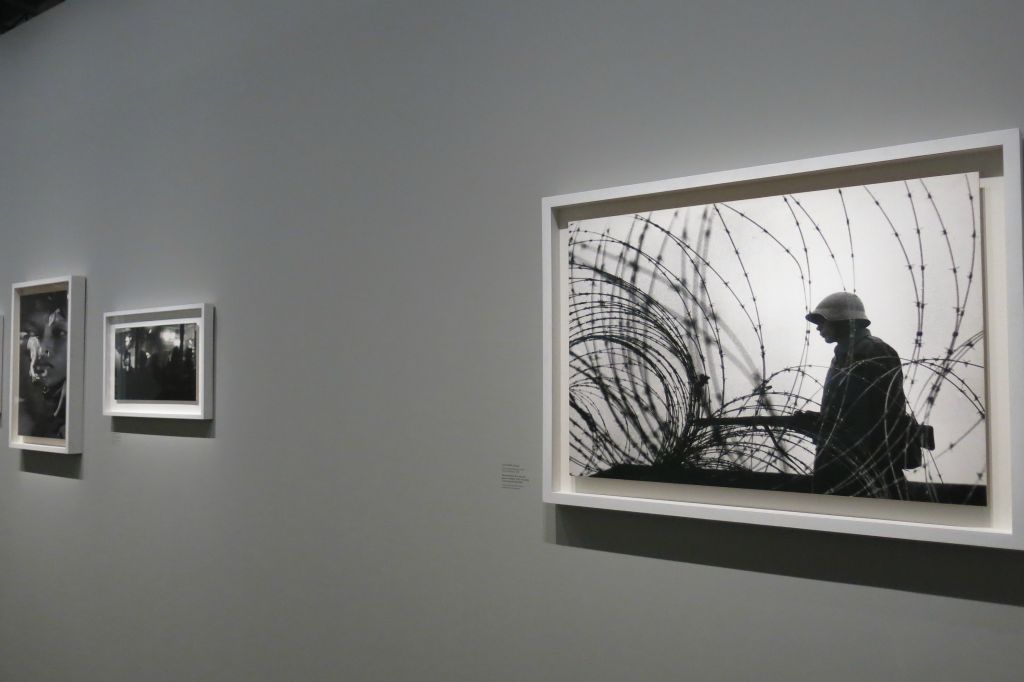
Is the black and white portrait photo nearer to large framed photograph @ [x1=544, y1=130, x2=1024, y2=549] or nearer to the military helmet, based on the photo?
large framed photograph @ [x1=544, y1=130, x2=1024, y2=549]

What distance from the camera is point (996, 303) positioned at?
102cm

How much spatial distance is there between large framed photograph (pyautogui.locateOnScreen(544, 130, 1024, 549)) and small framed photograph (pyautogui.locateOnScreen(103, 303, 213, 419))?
1.13 m

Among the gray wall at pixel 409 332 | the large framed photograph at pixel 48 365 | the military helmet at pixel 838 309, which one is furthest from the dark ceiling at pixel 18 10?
the military helmet at pixel 838 309

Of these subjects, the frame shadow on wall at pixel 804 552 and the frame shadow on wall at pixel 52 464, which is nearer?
the frame shadow on wall at pixel 804 552

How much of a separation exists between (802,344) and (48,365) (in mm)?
2443

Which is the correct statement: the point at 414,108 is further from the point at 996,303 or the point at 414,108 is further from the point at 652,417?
the point at 996,303

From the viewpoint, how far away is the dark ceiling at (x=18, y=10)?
2.76m

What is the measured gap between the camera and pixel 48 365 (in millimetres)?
2402

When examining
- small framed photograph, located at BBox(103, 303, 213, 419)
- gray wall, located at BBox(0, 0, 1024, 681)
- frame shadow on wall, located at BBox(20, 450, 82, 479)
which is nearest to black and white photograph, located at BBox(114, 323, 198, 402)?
small framed photograph, located at BBox(103, 303, 213, 419)

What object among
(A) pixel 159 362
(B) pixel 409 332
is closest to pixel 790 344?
(B) pixel 409 332

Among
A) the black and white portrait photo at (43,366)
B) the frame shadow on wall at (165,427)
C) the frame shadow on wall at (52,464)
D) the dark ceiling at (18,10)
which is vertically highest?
the dark ceiling at (18,10)

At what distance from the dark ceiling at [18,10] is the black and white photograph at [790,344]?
2.69m

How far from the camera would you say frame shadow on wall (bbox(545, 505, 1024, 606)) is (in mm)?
1026

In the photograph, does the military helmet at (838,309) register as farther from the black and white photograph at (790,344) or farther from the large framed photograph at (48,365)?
the large framed photograph at (48,365)
